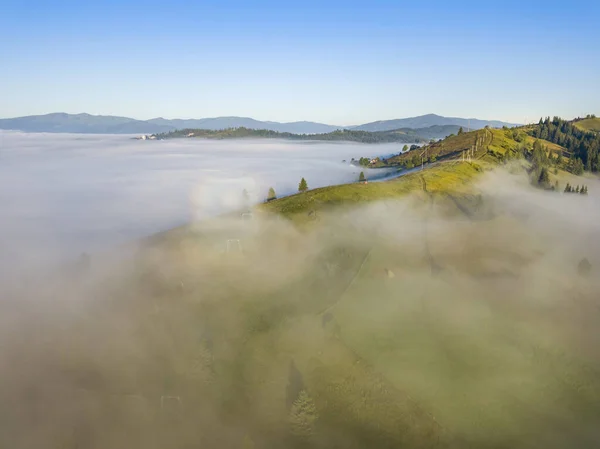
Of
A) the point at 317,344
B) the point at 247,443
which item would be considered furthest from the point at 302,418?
the point at 317,344

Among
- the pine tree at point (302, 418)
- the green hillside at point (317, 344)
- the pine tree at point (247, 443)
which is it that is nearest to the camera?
the pine tree at point (247, 443)

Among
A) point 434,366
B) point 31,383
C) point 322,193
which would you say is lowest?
point 31,383

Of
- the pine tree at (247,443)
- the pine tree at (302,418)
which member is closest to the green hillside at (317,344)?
the pine tree at (302,418)

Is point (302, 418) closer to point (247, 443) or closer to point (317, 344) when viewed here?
point (247, 443)

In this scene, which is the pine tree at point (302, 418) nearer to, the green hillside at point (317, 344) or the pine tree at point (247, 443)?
the green hillside at point (317, 344)

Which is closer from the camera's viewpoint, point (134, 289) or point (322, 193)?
point (134, 289)

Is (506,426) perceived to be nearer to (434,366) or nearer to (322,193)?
(434,366)

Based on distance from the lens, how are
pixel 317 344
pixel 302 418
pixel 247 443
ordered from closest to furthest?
pixel 247 443 → pixel 302 418 → pixel 317 344

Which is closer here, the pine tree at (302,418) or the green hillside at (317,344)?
the pine tree at (302,418)

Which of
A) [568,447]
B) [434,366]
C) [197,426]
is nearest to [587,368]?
[568,447]
